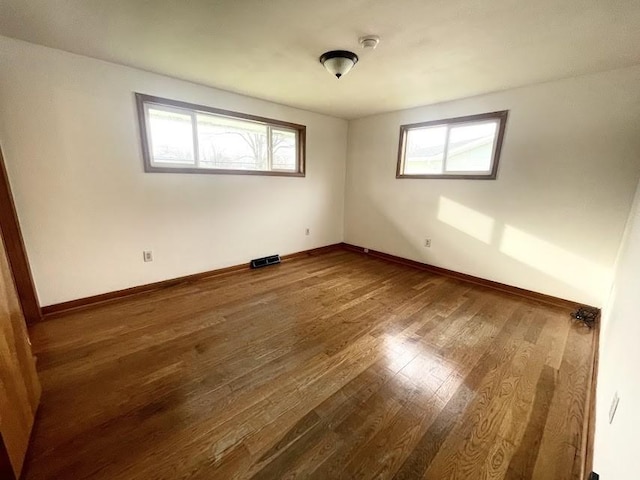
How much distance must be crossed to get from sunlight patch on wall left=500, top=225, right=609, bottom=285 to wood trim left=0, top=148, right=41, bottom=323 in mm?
4781

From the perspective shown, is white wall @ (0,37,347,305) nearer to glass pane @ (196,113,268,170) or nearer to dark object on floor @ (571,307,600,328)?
glass pane @ (196,113,268,170)

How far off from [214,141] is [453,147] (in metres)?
3.11

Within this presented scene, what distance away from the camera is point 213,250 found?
3389 millimetres

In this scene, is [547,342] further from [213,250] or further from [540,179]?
[213,250]

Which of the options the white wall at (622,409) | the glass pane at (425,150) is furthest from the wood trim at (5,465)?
the glass pane at (425,150)

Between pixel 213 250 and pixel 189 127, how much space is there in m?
1.50

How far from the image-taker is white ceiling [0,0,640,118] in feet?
5.10

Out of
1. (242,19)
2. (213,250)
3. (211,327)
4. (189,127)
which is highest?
(242,19)

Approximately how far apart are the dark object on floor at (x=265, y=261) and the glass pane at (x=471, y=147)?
278cm

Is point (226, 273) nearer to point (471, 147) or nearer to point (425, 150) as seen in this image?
point (425, 150)

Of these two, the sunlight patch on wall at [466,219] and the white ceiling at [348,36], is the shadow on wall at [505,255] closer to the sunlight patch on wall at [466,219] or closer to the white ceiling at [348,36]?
the sunlight patch on wall at [466,219]

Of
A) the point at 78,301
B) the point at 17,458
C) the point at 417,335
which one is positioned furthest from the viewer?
the point at 78,301

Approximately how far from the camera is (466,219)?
3.35 metres

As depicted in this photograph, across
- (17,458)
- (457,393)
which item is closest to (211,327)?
(17,458)
